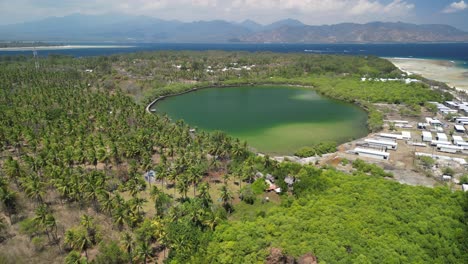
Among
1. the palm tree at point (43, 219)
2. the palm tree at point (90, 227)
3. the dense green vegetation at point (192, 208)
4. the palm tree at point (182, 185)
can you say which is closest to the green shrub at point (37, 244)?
the dense green vegetation at point (192, 208)

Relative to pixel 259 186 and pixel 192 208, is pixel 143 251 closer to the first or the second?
pixel 192 208

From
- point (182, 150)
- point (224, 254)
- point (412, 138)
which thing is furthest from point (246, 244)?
point (412, 138)

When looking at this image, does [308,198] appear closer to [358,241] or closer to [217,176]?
[358,241]

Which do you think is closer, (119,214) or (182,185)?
(119,214)

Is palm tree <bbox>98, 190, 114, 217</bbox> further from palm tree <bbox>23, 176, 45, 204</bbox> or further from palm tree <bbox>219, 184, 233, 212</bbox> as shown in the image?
palm tree <bbox>219, 184, 233, 212</bbox>

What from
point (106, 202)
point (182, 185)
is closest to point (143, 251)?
point (106, 202)

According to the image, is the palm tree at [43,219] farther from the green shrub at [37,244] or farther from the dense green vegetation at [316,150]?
the dense green vegetation at [316,150]

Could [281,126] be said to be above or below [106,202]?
above
